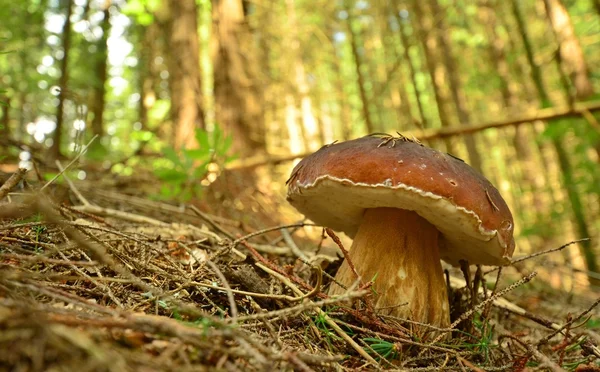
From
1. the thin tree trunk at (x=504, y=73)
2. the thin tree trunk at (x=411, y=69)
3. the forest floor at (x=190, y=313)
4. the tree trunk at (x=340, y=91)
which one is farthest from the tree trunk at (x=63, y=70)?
the thin tree trunk at (x=504, y=73)

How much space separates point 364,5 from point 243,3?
6000 millimetres

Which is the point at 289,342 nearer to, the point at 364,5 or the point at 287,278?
the point at 287,278

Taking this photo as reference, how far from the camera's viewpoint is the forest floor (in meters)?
1.00

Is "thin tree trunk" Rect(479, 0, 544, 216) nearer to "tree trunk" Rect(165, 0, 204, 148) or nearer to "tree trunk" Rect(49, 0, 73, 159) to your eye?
"tree trunk" Rect(165, 0, 204, 148)

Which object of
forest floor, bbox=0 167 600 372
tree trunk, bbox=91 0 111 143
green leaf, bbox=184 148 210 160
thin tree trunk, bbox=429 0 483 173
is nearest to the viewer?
forest floor, bbox=0 167 600 372

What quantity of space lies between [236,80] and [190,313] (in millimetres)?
5049

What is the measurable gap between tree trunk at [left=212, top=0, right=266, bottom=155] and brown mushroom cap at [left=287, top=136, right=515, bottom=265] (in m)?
3.73

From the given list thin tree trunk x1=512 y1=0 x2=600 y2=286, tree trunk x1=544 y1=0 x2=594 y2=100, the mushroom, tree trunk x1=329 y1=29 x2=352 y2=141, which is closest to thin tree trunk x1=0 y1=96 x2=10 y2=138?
the mushroom

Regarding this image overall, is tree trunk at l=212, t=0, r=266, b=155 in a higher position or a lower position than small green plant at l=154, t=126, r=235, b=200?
higher

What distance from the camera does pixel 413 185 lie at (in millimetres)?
1722

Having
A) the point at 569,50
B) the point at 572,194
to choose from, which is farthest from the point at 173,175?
the point at 569,50

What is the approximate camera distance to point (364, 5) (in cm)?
1148

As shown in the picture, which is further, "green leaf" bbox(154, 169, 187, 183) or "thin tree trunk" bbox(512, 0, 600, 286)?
"thin tree trunk" bbox(512, 0, 600, 286)

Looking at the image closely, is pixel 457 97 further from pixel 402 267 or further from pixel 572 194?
pixel 402 267
